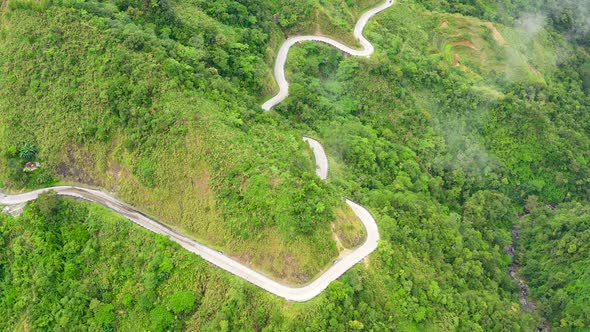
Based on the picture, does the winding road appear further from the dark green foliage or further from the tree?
the tree

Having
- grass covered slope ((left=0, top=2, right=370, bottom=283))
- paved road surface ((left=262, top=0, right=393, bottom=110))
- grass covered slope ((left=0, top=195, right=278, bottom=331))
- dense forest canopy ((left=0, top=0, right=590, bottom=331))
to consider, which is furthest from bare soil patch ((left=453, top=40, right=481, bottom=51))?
grass covered slope ((left=0, top=195, right=278, bottom=331))

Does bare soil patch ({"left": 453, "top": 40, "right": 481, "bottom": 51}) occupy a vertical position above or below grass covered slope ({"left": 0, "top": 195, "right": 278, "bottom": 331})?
above

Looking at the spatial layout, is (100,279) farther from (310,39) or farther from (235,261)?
(310,39)

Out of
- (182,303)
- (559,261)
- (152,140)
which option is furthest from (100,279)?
(559,261)

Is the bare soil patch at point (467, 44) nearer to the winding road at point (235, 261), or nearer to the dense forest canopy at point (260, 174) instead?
the dense forest canopy at point (260, 174)

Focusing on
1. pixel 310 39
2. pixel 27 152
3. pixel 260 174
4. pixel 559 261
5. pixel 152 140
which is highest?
pixel 310 39

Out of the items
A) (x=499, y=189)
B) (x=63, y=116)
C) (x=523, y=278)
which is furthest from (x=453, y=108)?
(x=63, y=116)
